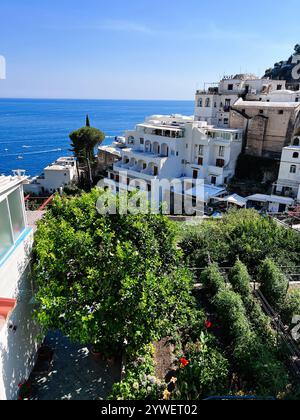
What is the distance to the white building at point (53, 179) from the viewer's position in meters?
42.8

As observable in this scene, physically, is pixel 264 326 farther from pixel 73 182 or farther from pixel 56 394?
pixel 73 182

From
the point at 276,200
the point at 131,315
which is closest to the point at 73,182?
the point at 276,200

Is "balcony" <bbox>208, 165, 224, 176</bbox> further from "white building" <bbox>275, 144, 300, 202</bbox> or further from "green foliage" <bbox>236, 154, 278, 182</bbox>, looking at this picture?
"white building" <bbox>275, 144, 300, 202</bbox>

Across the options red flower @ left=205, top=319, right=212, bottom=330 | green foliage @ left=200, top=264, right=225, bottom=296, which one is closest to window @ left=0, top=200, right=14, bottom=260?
red flower @ left=205, top=319, right=212, bottom=330

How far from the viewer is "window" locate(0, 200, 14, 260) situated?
7.50m

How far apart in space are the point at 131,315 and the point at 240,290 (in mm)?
5239

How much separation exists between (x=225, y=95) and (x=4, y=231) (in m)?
44.0

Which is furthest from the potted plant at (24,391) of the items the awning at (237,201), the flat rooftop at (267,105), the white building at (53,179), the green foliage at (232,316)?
the flat rooftop at (267,105)

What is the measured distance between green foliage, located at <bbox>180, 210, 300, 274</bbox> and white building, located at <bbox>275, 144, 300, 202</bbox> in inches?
673

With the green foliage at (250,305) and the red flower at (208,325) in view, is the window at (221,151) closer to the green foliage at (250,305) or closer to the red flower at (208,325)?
the green foliage at (250,305)

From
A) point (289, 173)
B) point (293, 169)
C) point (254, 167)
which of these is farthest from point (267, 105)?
point (289, 173)

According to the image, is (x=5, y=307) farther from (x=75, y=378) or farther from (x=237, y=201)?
(x=237, y=201)

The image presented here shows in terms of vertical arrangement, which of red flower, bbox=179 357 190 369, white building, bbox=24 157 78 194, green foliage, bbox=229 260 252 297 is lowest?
white building, bbox=24 157 78 194

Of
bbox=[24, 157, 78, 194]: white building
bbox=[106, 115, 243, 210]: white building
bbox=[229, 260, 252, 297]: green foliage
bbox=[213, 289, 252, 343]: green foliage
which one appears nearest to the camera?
bbox=[213, 289, 252, 343]: green foliage
